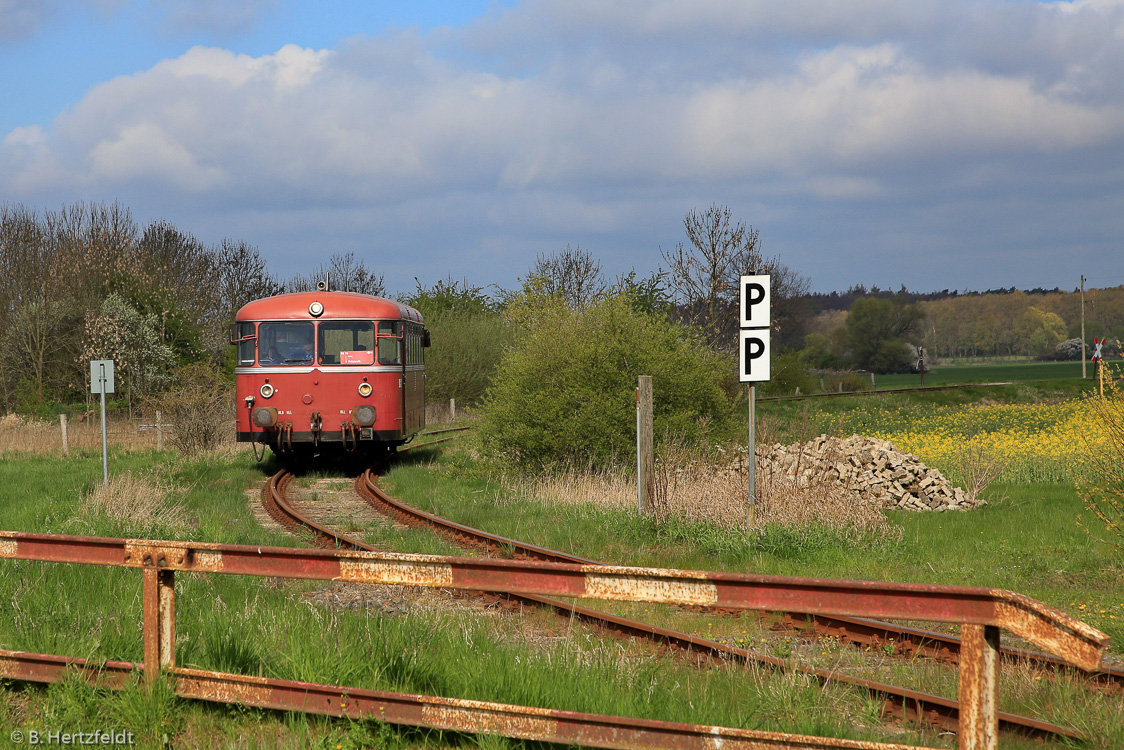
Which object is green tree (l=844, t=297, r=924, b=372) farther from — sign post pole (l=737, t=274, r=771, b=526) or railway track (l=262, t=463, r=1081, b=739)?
sign post pole (l=737, t=274, r=771, b=526)

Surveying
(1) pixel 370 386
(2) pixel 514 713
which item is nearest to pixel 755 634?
(2) pixel 514 713

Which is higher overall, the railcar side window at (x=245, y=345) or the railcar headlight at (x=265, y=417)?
the railcar side window at (x=245, y=345)

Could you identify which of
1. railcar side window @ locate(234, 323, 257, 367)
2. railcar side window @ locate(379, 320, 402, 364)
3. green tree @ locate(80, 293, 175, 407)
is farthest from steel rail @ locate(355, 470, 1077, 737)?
green tree @ locate(80, 293, 175, 407)

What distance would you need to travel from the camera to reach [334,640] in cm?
521

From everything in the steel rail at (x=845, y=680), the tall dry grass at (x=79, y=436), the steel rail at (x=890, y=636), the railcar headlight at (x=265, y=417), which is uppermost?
the railcar headlight at (x=265, y=417)

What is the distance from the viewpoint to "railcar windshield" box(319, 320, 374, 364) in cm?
1677

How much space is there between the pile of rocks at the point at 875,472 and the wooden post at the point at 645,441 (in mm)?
2105

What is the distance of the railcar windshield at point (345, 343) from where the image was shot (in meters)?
16.8

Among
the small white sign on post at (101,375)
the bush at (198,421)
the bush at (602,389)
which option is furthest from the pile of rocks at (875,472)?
the bush at (198,421)

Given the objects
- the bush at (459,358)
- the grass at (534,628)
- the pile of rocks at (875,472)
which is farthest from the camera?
the bush at (459,358)

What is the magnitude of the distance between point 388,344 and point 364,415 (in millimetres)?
1439

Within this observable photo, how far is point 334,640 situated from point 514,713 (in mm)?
1955

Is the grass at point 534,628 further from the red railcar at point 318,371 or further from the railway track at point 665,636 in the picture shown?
the red railcar at point 318,371

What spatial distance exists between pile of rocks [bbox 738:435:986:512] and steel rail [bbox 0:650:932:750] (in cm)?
975
